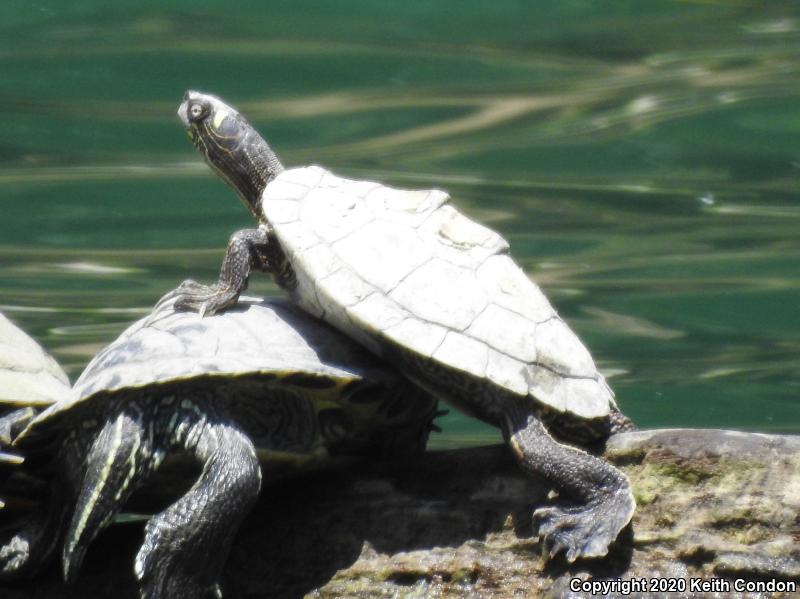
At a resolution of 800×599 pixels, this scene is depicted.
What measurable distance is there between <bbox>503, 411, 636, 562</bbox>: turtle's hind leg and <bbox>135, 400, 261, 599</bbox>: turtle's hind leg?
551 mm

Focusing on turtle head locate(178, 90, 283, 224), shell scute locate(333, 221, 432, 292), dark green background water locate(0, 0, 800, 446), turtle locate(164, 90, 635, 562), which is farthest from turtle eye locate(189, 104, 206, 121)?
dark green background water locate(0, 0, 800, 446)

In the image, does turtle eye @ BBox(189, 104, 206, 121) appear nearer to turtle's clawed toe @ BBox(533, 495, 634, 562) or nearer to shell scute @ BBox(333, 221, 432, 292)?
shell scute @ BBox(333, 221, 432, 292)

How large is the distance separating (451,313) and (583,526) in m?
0.51

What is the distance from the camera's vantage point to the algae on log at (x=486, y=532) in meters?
2.44

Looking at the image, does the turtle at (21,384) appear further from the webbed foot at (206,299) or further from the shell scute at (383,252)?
the shell scute at (383,252)

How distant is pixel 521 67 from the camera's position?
315 inches

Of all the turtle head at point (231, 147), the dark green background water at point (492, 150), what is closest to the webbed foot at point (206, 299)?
the turtle head at point (231, 147)

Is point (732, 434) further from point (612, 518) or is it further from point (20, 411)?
point (20, 411)

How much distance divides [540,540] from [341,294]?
0.65 m

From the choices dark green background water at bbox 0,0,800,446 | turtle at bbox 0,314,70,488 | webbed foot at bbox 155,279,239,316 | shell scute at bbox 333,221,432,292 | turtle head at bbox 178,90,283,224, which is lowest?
dark green background water at bbox 0,0,800,446

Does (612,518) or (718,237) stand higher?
(612,518)

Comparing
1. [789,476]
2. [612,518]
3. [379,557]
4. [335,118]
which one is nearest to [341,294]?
[379,557]

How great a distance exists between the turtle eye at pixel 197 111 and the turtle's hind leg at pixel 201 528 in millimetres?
1284

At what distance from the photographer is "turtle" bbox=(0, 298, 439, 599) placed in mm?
2451
